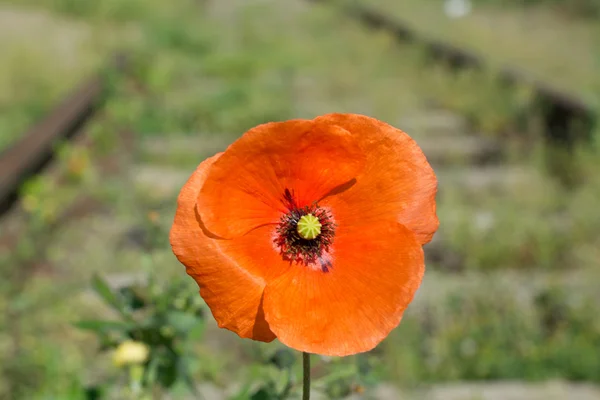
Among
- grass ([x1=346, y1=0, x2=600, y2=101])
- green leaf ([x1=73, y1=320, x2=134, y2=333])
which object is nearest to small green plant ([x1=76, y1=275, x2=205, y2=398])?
green leaf ([x1=73, y1=320, x2=134, y2=333])

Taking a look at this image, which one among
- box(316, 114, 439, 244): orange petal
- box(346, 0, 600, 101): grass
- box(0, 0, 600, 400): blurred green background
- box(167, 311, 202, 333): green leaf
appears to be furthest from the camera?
box(346, 0, 600, 101): grass

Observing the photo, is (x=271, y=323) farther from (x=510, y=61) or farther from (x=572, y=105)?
(x=510, y=61)

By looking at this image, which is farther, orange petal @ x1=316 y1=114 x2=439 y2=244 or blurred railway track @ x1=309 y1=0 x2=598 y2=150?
blurred railway track @ x1=309 y1=0 x2=598 y2=150

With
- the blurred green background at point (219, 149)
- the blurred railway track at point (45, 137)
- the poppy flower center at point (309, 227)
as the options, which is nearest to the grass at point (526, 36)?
the blurred green background at point (219, 149)

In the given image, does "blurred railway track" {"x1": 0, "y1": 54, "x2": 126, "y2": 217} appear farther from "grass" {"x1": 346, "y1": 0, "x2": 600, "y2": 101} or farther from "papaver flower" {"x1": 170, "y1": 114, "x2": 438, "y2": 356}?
"grass" {"x1": 346, "y1": 0, "x2": 600, "y2": 101}

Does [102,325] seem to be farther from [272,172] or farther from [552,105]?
[552,105]

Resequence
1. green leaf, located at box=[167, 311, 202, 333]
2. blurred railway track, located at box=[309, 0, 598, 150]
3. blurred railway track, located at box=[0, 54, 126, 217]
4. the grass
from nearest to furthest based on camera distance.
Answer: green leaf, located at box=[167, 311, 202, 333], blurred railway track, located at box=[0, 54, 126, 217], blurred railway track, located at box=[309, 0, 598, 150], the grass
